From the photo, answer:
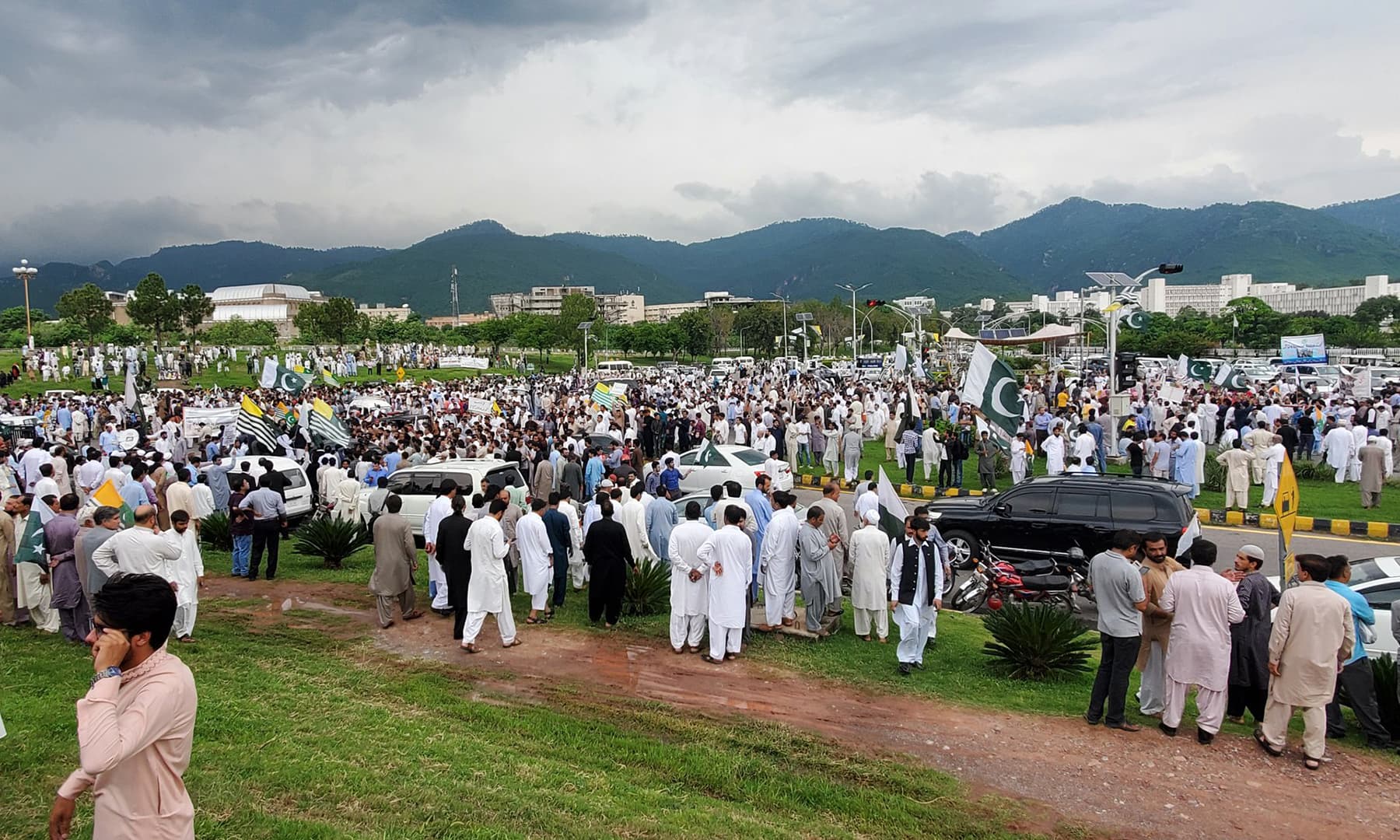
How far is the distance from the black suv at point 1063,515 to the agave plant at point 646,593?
4292mm

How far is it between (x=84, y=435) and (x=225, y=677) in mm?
23604

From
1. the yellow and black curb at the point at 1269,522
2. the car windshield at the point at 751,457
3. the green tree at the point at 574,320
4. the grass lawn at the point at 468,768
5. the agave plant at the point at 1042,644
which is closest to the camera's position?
the grass lawn at the point at 468,768

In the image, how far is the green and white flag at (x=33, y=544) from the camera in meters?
8.41

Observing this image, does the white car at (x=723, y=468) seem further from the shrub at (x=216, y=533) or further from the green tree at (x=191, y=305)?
the green tree at (x=191, y=305)

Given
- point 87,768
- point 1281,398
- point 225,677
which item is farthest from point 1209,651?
point 1281,398

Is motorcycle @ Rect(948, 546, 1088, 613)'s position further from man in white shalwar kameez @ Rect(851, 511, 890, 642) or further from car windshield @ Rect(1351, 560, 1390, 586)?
car windshield @ Rect(1351, 560, 1390, 586)

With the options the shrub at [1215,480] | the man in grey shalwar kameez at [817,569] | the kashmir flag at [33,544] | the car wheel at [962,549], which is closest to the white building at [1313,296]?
the shrub at [1215,480]

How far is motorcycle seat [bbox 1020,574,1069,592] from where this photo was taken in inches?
412

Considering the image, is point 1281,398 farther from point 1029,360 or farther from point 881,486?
point 1029,360

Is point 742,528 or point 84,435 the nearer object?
point 742,528

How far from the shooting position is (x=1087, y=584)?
417 inches

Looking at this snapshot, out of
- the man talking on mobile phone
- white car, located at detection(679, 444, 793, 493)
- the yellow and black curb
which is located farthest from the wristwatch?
white car, located at detection(679, 444, 793, 493)

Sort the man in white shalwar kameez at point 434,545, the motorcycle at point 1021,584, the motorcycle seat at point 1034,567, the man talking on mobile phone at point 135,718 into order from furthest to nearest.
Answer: the motorcycle seat at point 1034,567, the motorcycle at point 1021,584, the man in white shalwar kameez at point 434,545, the man talking on mobile phone at point 135,718

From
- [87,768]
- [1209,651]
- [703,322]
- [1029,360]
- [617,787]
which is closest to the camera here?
[87,768]
